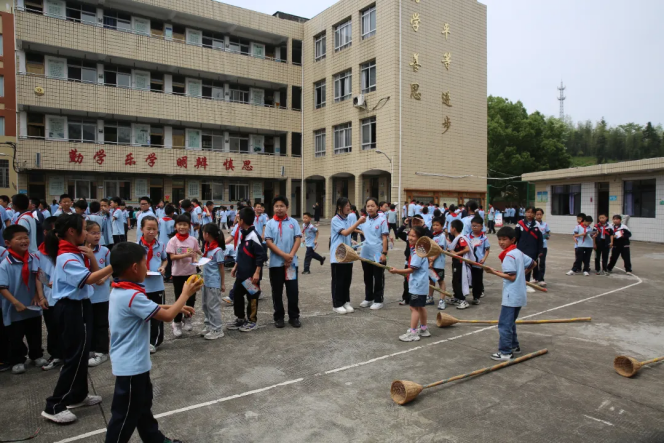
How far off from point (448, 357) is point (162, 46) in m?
28.2

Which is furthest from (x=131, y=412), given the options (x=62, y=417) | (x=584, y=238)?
(x=584, y=238)

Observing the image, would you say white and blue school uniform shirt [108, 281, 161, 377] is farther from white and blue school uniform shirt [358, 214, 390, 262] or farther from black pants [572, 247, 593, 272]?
black pants [572, 247, 593, 272]

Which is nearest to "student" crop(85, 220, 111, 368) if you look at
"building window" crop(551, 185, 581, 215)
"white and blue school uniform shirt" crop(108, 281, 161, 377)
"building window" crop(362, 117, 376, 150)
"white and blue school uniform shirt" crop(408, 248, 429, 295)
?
"white and blue school uniform shirt" crop(108, 281, 161, 377)

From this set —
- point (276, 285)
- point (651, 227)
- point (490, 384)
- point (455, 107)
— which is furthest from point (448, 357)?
point (455, 107)

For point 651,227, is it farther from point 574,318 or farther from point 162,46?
point 162,46

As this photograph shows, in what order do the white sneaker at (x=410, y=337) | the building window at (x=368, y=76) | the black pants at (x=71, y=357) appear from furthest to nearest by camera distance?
the building window at (x=368, y=76), the white sneaker at (x=410, y=337), the black pants at (x=71, y=357)

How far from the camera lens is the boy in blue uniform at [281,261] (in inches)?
245

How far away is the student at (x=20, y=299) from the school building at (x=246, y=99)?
72.8 feet

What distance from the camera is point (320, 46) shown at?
3133cm

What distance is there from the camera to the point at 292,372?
4578mm

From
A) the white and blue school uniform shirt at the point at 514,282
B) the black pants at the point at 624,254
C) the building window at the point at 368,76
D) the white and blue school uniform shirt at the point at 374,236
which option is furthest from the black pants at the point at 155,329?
the building window at the point at 368,76

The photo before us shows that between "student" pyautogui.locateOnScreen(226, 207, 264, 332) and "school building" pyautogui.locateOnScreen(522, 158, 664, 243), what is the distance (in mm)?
18052

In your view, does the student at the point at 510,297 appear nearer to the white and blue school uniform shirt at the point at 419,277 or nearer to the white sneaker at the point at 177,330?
the white and blue school uniform shirt at the point at 419,277

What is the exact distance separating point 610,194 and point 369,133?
13584 mm
